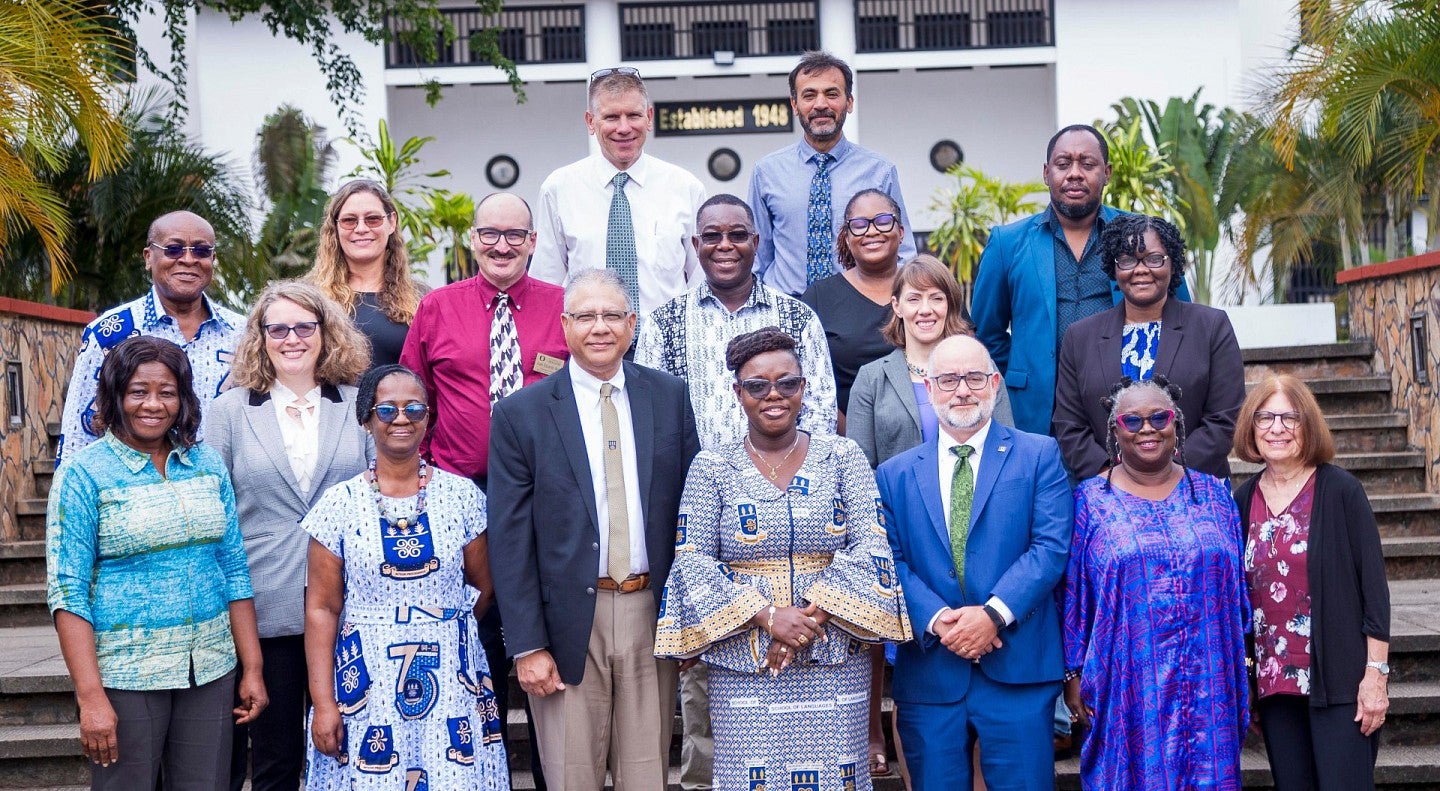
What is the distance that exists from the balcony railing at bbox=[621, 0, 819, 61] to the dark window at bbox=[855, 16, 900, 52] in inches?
A: 28.6

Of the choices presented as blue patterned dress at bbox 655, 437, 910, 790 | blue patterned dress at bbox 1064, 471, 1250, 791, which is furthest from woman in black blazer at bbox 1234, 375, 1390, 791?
blue patterned dress at bbox 655, 437, 910, 790

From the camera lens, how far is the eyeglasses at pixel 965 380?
4.55 meters

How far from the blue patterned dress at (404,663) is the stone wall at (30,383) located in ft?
18.2

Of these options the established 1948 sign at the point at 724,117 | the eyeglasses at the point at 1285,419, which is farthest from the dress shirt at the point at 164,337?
the established 1948 sign at the point at 724,117

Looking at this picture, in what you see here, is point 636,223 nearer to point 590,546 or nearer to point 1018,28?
point 590,546

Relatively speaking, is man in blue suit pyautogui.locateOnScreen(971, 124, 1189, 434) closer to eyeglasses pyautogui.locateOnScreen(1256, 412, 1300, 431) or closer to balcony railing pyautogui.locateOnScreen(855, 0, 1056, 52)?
eyeglasses pyautogui.locateOnScreen(1256, 412, 1300, 431)

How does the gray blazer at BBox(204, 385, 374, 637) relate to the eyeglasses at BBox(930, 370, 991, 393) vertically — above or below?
below

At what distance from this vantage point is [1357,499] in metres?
4.44

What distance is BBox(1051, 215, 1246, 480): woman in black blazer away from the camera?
494 cm

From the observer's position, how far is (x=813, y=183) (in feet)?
20.0

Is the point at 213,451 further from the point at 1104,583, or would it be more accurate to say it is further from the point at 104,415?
the point at 1104,583

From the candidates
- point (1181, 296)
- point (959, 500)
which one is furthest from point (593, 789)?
point (1181, 296)

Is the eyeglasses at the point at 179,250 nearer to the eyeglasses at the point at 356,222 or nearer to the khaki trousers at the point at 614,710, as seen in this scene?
the eyeglasses at the point at 356,222

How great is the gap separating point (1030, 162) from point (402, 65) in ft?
30.8
